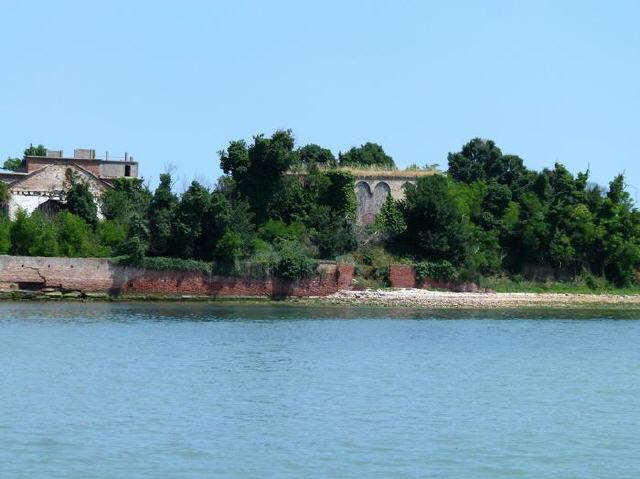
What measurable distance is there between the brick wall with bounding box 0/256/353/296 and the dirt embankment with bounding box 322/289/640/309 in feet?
2.88

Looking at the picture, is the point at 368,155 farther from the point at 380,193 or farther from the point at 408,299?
the point at 408,299

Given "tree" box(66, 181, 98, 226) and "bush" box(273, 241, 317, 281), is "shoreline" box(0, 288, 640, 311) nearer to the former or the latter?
"bush" box(273, 241, 317, 281)

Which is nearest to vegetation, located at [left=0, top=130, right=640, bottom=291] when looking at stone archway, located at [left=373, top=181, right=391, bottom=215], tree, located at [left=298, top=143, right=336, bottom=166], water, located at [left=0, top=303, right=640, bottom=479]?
stone archway, located at [left=373, top=181, right=391, bottom=215]

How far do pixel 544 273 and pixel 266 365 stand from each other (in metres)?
27.1

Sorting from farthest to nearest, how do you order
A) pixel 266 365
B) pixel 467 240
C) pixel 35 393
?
pixel 467 240
pixel 266 365
pixel 35 393

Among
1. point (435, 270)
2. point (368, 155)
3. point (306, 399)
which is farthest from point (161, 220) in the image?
point (368, 155)

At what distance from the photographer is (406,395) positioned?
926 inches

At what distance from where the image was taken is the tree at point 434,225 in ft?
161

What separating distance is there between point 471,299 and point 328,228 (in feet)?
21.7

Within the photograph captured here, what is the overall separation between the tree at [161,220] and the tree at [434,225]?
10.3m

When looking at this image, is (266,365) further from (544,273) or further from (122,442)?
(544,273)

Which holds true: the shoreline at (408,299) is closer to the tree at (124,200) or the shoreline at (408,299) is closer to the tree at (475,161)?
the tree at (124,200)

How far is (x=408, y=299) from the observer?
4681 centimetres

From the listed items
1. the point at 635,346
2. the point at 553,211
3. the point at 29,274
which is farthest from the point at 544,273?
the point at 29,274
